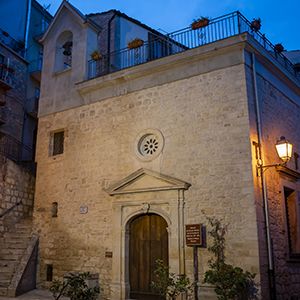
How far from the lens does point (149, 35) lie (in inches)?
595

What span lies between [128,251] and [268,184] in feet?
13.2

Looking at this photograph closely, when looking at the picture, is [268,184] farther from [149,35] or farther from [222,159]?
[149,35]

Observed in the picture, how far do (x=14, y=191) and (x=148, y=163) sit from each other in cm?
493

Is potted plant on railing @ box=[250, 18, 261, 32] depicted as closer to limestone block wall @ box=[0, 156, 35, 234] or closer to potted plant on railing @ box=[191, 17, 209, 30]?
potted plant on railing @ box=[191, 17, 209, 30]

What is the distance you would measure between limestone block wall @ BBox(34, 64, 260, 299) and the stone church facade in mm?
29

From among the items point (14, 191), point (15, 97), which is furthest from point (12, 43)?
point (14, 191)

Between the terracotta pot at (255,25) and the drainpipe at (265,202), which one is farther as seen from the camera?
the terracotta pot at (255,25)

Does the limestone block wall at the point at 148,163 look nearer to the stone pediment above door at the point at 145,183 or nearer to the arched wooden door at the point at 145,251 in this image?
the stone pediment above door at the point at 145,183

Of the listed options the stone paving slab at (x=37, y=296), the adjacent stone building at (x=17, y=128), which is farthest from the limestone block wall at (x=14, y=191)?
the stone paving slab at (x=37, y=296)

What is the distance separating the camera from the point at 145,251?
1008 cm

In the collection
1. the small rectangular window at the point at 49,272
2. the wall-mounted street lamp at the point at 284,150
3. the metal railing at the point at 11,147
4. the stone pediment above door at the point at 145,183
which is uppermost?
the metal railing at the point at 11,147

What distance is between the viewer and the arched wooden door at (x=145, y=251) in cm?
981

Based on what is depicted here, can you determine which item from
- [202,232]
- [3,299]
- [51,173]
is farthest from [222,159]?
[3,299]

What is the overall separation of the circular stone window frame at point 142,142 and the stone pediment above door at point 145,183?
1.44ft
